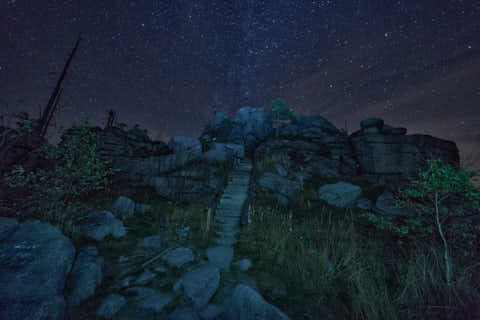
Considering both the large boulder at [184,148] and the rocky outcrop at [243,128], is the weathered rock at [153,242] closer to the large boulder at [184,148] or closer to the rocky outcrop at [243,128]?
the large boulder at [184,148]

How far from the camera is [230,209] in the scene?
7543 millimetres

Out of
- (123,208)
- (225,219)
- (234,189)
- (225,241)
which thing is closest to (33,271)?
(225,241)

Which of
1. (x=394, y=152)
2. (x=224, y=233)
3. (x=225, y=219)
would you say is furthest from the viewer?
(x=394, y=152)

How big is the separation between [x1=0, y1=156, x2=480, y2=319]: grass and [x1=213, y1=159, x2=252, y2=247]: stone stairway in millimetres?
385

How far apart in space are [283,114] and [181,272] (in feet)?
137

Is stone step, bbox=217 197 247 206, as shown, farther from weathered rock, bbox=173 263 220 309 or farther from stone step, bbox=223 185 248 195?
weathered rock, bbox=173 263 220 309

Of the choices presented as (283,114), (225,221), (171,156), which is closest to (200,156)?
(171,156)

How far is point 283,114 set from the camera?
40.9m

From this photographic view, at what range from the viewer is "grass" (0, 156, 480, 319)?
237 cm

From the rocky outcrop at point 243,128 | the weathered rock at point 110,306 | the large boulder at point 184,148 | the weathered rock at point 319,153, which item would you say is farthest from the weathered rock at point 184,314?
the rocky outcrop at point 243,128

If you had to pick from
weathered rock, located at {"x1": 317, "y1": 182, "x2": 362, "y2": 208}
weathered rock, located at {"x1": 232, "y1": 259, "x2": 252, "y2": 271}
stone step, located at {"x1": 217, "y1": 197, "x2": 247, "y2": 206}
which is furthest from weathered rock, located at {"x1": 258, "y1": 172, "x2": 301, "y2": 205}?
weathered rock, located at {"x1": 232, "y1": 259, "x2": 252, "y2": 271}

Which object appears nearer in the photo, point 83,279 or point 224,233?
point 83,279

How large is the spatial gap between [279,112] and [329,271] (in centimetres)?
4045

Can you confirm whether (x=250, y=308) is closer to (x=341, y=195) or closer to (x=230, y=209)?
(x=230, y=209)
